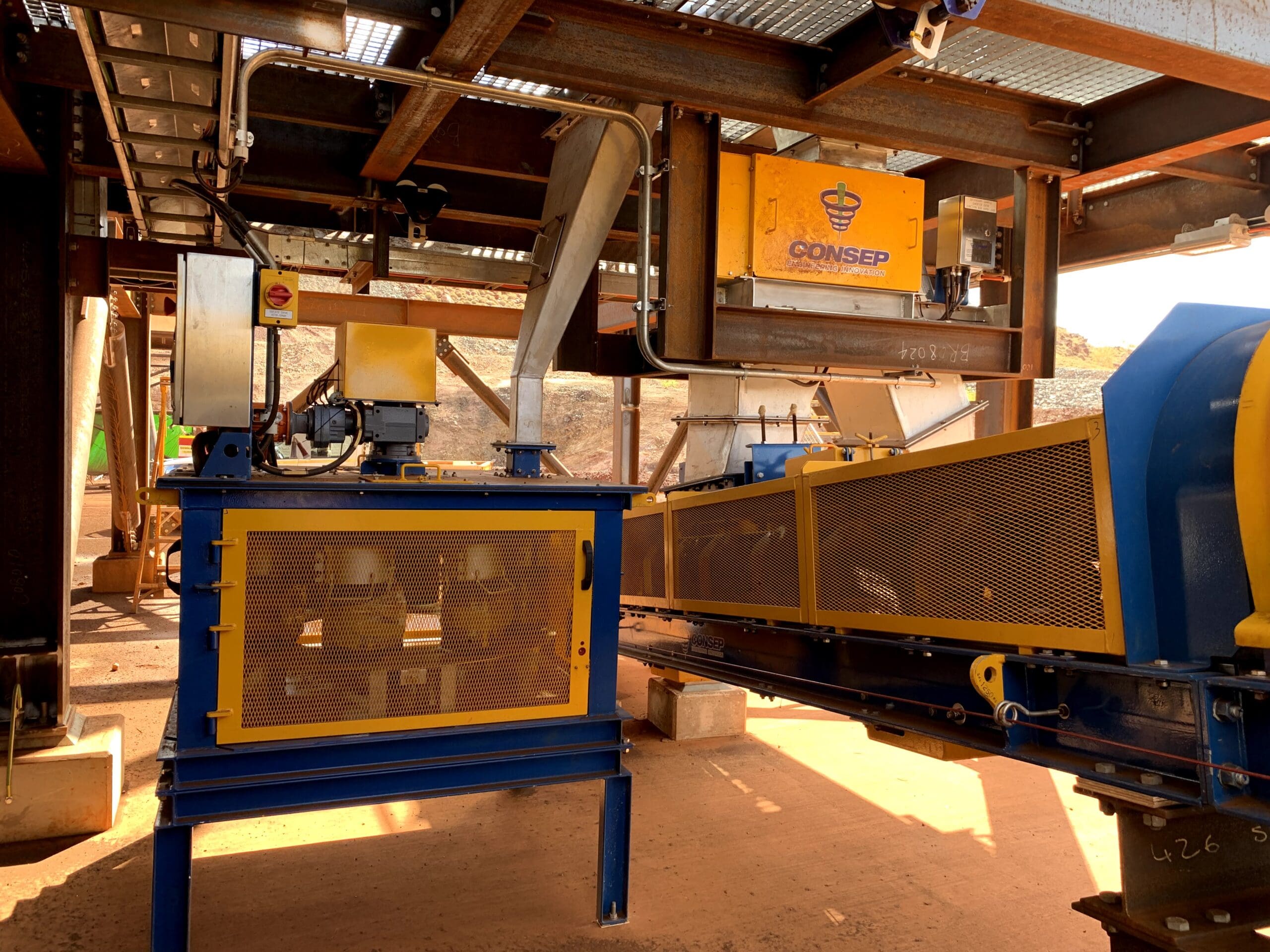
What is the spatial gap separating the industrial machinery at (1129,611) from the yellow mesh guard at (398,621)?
1.22m

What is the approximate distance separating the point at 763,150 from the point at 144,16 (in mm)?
4038

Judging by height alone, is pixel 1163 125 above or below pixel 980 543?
above

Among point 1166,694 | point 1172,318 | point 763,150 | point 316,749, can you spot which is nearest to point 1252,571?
point 1166,694

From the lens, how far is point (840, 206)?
16.7 feet

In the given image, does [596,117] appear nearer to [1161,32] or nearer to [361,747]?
[1161,32]

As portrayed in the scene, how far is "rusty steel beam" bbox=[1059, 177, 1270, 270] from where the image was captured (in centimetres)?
614

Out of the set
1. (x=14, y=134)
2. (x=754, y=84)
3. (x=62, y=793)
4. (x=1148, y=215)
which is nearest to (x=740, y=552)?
(x=754, y=84)

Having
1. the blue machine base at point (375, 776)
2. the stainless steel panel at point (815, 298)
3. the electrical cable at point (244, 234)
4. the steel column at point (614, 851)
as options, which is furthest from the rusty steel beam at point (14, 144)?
the steel column at point (614, 851)

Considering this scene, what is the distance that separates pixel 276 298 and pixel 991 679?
8.91ft

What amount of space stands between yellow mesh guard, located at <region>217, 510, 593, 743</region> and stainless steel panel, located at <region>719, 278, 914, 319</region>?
1.88 metres

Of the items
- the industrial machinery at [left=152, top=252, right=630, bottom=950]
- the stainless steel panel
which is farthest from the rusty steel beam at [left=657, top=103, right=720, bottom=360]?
the industrial machinery at [left=152, top=252, right=630, bottom=950]

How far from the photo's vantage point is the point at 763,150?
6145mm

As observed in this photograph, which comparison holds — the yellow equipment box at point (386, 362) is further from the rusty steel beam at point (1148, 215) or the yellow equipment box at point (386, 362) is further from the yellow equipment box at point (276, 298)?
the rusty steel beam at point (1148, 215)

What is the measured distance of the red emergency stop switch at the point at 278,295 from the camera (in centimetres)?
331
